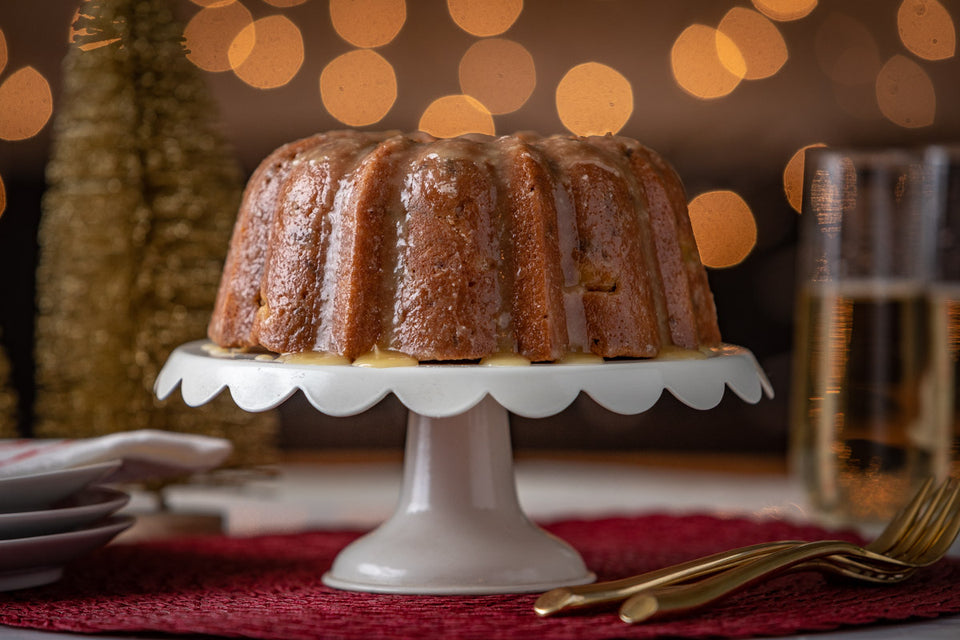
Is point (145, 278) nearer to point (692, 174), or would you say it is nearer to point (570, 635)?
point (570, 635)

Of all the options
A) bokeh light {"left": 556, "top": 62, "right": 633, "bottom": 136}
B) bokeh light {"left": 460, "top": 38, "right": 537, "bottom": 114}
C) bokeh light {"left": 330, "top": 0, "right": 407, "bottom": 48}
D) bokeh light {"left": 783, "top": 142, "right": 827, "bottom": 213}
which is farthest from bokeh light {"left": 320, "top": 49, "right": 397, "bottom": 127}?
bokeh light {"left": 783, "top": 142, "right": 827, "bottom": 213}

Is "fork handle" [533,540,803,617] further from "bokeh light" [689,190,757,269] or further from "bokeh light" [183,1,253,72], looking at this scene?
"bokeh light" [183,1,253,72]

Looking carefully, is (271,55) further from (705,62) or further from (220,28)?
(705,62)

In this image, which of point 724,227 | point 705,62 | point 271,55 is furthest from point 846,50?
point 271,55

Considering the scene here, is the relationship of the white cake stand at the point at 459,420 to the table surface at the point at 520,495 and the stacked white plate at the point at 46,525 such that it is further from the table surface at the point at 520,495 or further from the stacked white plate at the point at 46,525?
the table surface at the point at 520,495

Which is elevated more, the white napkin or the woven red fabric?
the white napkin

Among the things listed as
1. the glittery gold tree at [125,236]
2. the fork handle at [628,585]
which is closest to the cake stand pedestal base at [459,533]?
the fork handle at [628,585]
